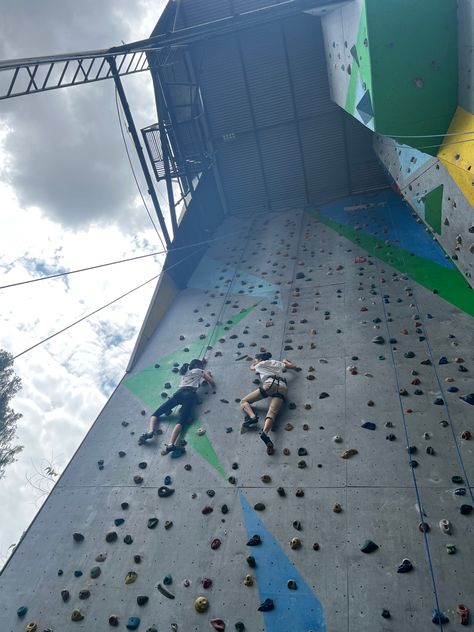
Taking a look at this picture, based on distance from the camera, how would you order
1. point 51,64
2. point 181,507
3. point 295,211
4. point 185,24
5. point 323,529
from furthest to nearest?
point 295,211
point 185,24
point 51,64
point 181,507
point 323,529

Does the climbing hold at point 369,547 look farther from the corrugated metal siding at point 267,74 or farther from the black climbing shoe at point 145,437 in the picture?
A: the corrugated metal siding at point 267,74

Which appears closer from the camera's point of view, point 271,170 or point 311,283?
point 311,283

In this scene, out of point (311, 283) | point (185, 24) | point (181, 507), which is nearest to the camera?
point (181, 507)

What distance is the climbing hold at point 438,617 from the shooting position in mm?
3557

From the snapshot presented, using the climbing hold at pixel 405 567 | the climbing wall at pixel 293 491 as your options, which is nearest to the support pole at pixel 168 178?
the climbing wall at pixel 293 491

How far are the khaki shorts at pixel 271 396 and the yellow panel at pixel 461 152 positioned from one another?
3489 millimetres

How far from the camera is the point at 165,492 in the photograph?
5.47 m

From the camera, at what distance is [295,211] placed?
13.8 m

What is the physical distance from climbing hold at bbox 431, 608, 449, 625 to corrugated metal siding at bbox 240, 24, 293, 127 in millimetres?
12927

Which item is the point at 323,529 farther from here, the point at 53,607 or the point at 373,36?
the point at 373,36

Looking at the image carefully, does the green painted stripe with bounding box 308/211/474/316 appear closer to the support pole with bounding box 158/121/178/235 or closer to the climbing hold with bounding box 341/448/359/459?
the climbing hold with bounding box 341/448/359/459

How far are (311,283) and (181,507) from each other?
18.3 feet

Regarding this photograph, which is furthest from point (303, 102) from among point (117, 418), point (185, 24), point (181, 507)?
point (181, 507)

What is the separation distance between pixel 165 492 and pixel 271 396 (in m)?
2.03
